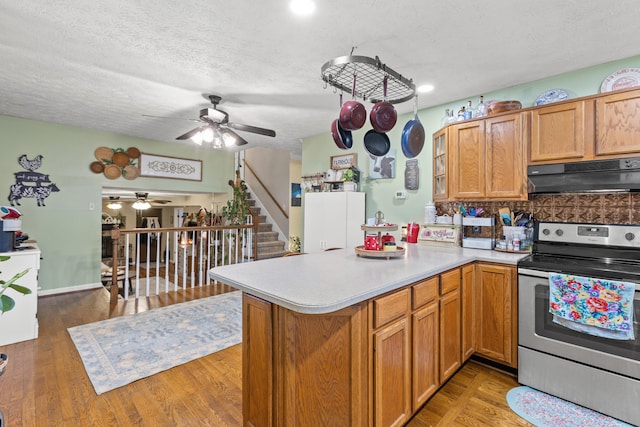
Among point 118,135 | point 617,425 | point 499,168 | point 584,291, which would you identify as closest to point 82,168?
point 118,135

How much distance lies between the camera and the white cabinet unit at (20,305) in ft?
9.00

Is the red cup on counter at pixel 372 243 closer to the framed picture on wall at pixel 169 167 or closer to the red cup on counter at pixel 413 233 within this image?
the red cup on counter at pixel 413 233

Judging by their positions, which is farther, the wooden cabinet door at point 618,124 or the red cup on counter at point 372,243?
the red cup on counter at point 372,243

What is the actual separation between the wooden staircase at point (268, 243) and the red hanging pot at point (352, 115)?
4.40 m

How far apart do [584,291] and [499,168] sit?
1188 millimetres

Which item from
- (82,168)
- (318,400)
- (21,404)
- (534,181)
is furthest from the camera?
(82,168)

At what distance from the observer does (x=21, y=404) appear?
1.90 m

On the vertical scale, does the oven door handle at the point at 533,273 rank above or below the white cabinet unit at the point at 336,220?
below

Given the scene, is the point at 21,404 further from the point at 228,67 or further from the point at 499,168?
the point at 499,168

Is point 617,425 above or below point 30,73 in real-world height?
below

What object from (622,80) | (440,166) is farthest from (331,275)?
(622,80)

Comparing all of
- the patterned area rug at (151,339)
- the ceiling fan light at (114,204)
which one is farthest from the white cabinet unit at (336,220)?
the ceiling fan light at (114,204)

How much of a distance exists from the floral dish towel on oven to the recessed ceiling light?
230cm

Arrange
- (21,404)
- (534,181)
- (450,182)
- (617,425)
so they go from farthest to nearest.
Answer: (450,182) → (534,181) → (21,404) → (617,425)
